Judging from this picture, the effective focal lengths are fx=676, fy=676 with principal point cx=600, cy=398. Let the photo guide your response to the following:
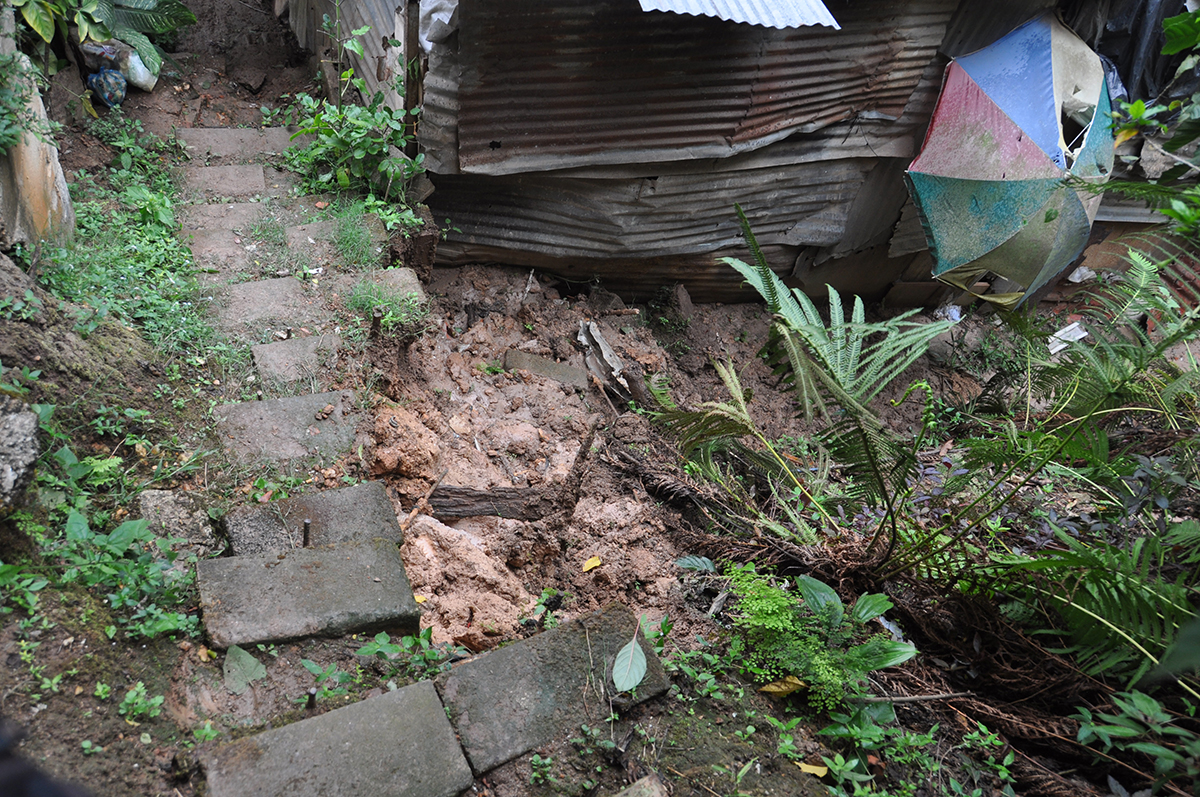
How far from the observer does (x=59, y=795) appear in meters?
0.59

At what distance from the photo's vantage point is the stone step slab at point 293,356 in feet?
9.20

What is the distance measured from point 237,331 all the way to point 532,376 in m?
1.58

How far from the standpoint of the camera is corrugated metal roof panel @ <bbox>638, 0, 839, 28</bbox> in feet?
10.1

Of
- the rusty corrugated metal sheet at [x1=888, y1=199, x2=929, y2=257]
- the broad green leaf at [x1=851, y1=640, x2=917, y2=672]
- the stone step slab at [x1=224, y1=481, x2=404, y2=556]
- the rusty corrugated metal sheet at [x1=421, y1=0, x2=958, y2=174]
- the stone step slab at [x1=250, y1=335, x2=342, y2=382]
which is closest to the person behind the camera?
the broad green leaf at [x1=851, y1=640, x2=917, y2=672]

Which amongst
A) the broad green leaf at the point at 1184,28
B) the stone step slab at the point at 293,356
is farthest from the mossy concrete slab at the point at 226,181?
the broad green leaf at the point at 1184,28

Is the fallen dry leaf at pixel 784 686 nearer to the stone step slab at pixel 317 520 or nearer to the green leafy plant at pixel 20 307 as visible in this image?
the stone step slab at pixel 317 520

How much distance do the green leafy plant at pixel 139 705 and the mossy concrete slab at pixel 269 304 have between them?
1.77m

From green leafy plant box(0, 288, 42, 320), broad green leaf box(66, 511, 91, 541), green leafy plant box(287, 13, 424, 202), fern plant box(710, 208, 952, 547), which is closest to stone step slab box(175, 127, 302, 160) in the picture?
green leafy plant box(287, 13, 424, 202)

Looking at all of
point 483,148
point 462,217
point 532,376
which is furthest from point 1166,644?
point 462,217

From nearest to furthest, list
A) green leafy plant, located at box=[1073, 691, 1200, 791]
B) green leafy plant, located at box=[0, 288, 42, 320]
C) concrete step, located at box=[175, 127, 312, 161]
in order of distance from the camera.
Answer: green leafy plant, located at box=[1073, 691, 1200, 791] → green leafy plant, located at box=[0, 288, 42, 320] → concrete step, located at box=[175, 127, 312, 161]

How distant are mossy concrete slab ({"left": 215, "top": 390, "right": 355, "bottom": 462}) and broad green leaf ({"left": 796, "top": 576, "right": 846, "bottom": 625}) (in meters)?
1.72

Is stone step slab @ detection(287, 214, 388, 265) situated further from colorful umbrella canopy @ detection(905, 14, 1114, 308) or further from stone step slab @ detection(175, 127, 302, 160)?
colorful umbrella canopy @ detection(905, 14, 1114, 308)

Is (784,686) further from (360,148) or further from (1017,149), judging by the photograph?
(1017,149)

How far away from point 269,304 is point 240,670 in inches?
74.9
